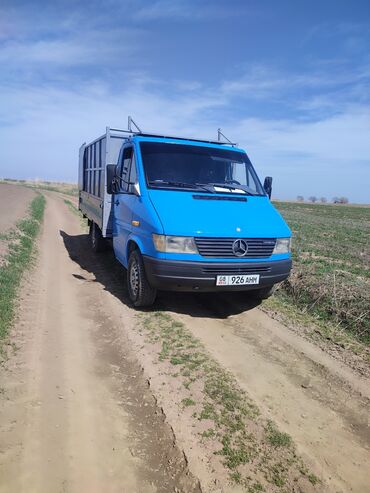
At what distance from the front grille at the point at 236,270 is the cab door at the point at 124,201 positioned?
1571mm

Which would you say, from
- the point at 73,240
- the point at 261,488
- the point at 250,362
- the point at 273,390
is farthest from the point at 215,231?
the point at 73,240

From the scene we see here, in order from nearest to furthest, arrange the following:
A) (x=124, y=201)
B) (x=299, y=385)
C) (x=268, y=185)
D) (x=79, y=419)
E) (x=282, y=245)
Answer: (x=79, y=419), (x=299, y=385), (x=282, y=245), (x=124, y=201), (x=268, y=185)

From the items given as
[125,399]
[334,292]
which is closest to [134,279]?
[125,399]

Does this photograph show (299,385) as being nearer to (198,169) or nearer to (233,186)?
(233,186)

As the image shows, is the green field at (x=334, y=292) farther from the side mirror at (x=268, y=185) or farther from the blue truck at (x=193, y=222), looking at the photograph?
the side mirror at (x=268, y=185)

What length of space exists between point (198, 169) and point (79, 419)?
13.8 ft

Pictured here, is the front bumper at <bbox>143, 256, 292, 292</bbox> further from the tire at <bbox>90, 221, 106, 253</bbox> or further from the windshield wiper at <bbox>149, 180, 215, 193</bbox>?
the tire at <bbox>90, 221, 106, 253</bbox>

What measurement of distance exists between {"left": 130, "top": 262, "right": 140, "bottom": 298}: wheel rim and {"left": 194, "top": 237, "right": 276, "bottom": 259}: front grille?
1.14 m

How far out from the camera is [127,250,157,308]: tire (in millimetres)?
5398

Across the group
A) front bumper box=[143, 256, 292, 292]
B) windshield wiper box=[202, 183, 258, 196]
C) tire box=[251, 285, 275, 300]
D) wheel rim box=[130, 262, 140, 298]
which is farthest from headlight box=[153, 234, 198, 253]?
tire box=[251, 285, 275, 300]

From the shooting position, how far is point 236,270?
511 centimetres

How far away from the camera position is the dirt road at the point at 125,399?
2.60 m

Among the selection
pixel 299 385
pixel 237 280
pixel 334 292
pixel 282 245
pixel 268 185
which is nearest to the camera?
pixel 299 385

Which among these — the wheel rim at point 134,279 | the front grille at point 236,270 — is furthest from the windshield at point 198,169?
the front grille at point 236,270
